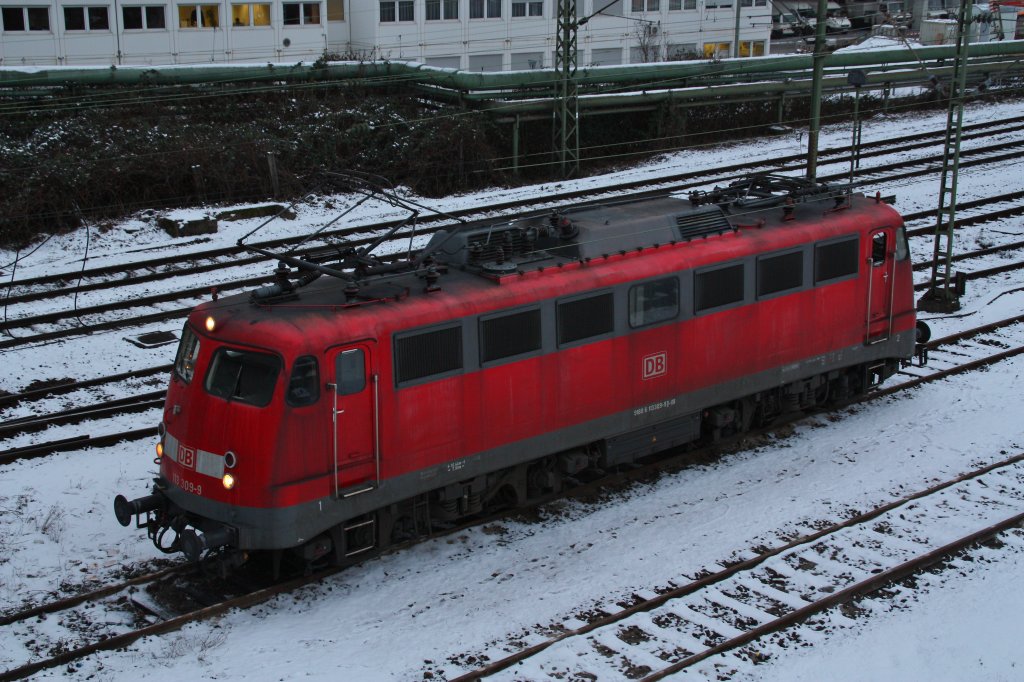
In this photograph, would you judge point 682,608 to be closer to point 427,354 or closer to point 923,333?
point 427,354

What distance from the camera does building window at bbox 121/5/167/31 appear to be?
1626 inches

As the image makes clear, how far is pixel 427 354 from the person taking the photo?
44.0 feet

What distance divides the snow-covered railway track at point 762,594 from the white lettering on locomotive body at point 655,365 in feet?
9.30

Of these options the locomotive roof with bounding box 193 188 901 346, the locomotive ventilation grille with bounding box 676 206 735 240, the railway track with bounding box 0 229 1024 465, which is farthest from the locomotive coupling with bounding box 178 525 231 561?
the locomotive ventilation grille with bounding box 676 206 735 240

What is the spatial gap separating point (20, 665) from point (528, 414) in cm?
625

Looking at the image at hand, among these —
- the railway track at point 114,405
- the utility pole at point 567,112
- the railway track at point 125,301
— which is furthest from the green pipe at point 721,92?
the railway track at point 114,405

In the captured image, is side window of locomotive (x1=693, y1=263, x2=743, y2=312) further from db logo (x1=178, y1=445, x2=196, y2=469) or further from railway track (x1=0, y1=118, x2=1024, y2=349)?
db logo (x1=178, y1=445, x2=196, y2=469)

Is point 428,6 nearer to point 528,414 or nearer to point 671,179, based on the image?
point 671,179

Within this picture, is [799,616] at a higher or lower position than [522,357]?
lower

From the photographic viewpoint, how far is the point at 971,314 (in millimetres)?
22719

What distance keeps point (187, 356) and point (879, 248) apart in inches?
422

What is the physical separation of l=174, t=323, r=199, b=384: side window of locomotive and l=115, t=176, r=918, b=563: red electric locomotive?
0.11 ft

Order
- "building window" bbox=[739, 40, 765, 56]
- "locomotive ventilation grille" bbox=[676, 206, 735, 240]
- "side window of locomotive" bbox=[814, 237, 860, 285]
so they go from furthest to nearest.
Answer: "building window" bbox=[739, 40, 765, 56]
"side window of locomotive" bbox=[814, 237, 860, 285]
"locomotive ventilation grille" bbox=[676, 206, 735, 240]

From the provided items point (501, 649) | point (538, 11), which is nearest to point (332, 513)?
point (501, 649)
